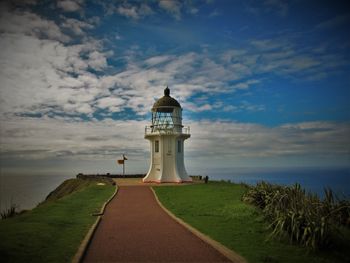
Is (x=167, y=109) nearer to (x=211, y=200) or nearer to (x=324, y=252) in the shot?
(x=211, y=200)

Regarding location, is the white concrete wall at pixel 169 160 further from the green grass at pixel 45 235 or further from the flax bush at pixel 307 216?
the flax bush at pixel 307 216

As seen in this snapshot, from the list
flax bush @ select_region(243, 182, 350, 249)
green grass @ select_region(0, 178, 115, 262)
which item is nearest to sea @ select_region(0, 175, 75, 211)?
green grass @ select_region(0, 178, 115, 262)

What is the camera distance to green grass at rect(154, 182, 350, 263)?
8.57 m

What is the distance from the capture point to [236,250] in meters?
8.91

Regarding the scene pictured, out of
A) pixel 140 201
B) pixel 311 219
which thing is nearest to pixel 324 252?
pixel 311 219

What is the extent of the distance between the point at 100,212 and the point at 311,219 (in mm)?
9393

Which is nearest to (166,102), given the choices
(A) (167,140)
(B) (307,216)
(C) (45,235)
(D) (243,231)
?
(A) (167,140)

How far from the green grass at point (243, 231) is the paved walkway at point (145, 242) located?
0.77 m

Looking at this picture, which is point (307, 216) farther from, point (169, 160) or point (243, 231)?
point (169, 160)

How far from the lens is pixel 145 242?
9.98 m

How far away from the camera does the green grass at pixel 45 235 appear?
27.2 ft

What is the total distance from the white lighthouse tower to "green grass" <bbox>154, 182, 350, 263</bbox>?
14455 millimetres

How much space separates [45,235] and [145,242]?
3.12m

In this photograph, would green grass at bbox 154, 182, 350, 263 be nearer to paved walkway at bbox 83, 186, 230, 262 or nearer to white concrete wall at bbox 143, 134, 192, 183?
paved walkway at bbox 83, 186, 230, 262
